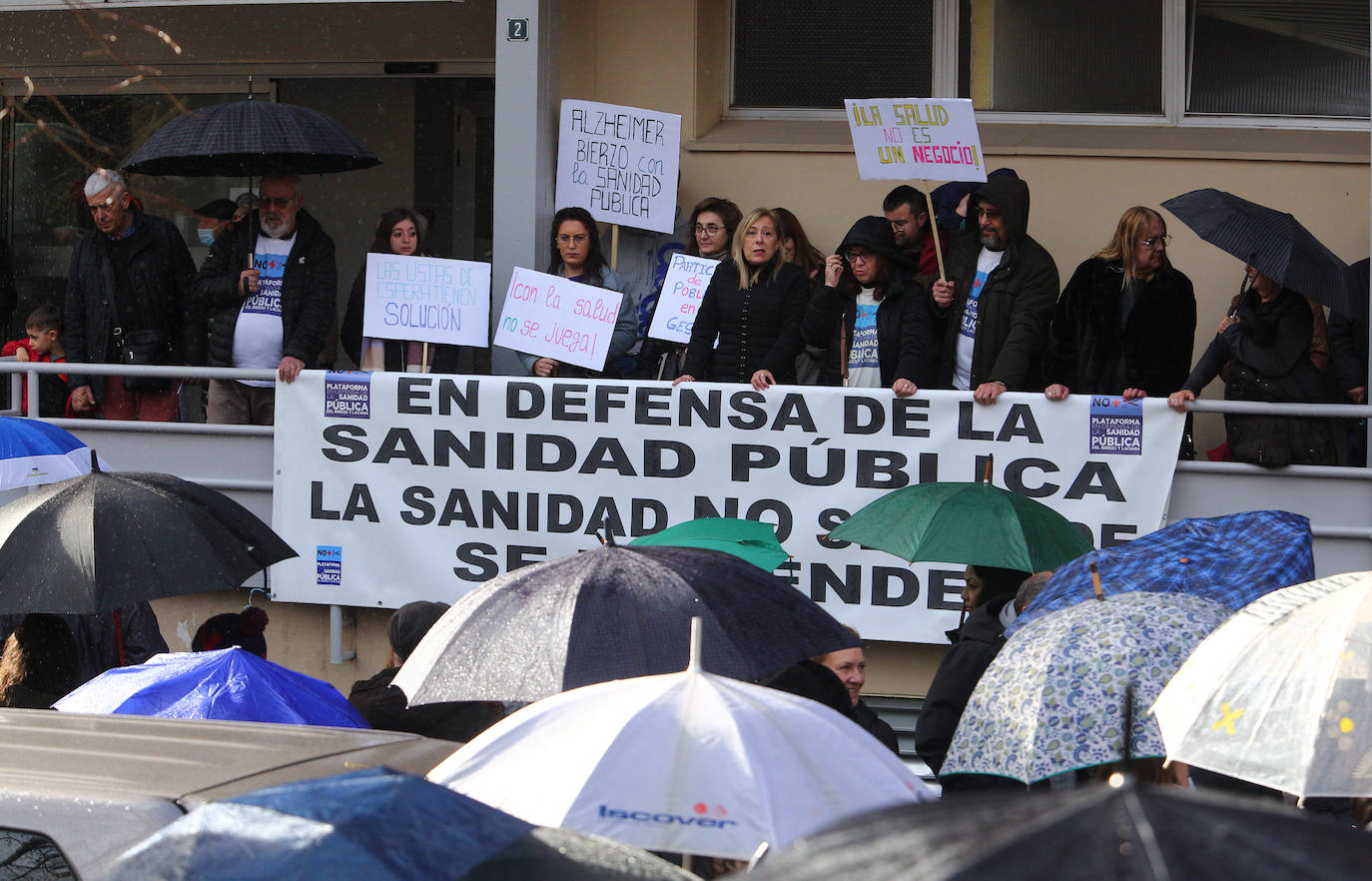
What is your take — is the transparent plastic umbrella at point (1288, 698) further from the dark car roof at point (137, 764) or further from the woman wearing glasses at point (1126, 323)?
the woman wearing glasses at point (1126, 323)

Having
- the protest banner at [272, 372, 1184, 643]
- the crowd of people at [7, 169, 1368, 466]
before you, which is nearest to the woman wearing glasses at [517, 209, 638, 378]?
the crowd of people at [7, 169, 1368, 466]

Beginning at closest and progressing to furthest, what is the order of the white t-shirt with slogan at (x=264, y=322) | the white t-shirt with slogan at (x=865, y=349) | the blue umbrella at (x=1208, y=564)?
the blue umbrella at (x=1208, y=564) < the white t-shirt with slogan at (x=865, y=349) < the white t-shirt with slogan at (x=264, y=322)

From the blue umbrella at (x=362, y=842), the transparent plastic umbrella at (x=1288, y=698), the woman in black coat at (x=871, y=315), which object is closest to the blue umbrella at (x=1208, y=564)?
the transparent plastic umbrella at (x=1288, y=698)

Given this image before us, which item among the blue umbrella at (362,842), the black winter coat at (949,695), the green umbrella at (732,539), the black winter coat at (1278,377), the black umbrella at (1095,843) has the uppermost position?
the black winter coat at (1278,377)

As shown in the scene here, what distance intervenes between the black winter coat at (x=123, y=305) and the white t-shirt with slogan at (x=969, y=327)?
14.5 ft

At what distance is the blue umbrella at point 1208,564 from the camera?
4684mm

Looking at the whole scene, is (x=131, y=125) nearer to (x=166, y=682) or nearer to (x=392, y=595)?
(x=392, y=595)

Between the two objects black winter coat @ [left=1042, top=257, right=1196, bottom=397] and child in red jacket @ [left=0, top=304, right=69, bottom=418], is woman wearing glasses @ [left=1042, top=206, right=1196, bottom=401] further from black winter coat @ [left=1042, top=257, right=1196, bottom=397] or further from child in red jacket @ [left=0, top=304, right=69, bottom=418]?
child in red jacket @ [left=0, top=304, right=69, bottom=418]

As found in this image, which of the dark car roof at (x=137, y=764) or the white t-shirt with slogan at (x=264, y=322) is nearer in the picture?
the dark car roof at (x=137, y=764)

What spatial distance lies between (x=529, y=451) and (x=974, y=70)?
4.31 metres

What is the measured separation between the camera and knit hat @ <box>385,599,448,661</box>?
5.47 m

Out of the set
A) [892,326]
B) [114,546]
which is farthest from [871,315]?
[114,546]

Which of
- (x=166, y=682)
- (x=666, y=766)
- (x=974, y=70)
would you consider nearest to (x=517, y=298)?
(x=974, y=70)

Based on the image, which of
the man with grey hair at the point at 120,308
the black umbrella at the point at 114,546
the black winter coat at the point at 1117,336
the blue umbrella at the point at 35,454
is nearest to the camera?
the black umbrella at the point at 114,546
